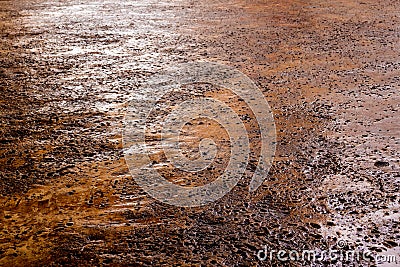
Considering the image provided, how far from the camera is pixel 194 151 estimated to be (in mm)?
2451

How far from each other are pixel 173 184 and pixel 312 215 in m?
0.64

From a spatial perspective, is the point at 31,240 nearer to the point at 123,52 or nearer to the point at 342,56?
the point at 123,52

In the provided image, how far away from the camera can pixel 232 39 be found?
178 inches

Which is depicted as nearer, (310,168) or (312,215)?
(312,215)

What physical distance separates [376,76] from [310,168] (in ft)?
5.19

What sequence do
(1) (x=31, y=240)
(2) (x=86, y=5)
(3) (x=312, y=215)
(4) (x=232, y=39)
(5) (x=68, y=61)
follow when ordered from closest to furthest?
(1) (x=31, y=240) → (3) (x=312, y=215) → (5) (x=68, y=61) → (4) (x=232, y=39) → (2) (x=86, y=5)

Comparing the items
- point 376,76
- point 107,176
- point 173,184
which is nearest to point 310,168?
point 173,184

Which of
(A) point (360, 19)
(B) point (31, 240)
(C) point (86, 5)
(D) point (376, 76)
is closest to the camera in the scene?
(B) point (31, 240)

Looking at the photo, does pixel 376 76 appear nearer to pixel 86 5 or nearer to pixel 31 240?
pixel 31 240

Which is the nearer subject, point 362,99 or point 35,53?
point 362,99

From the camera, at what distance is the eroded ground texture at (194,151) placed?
1795mm

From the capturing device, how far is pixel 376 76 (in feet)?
11.6

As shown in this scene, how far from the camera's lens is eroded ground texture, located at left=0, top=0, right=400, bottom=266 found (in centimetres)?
179

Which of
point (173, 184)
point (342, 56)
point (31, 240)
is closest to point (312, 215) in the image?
point (173, 184)
